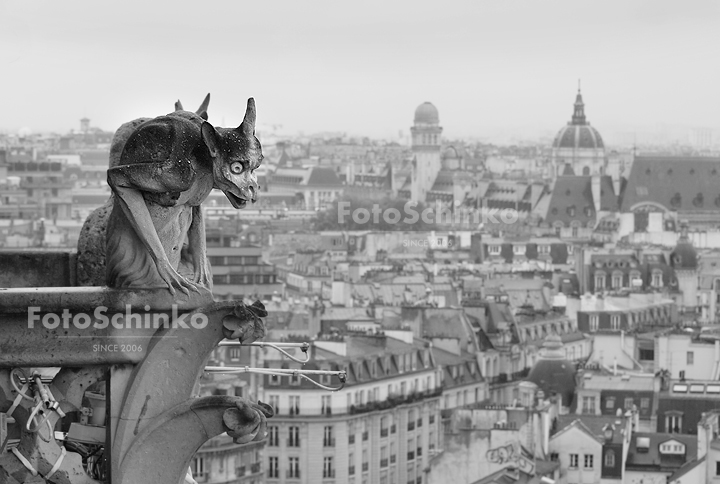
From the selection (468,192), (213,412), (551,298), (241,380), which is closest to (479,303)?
(551,298)

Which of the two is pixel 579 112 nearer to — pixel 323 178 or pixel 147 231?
pixel 323 178

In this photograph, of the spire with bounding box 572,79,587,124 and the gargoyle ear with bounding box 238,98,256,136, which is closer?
the gargoyle ear with bounding box 238,98,256,136

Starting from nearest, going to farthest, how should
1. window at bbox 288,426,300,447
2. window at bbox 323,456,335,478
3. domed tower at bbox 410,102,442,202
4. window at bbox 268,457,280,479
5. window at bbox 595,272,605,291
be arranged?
window at bbox 268,457,280,479
window at bbox 288,426,300,447
window at bbox 323,456,335,478
window at bbox 595,272,605,291
domed tower at bbox 410,102,442,202

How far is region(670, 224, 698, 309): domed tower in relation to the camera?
310ft

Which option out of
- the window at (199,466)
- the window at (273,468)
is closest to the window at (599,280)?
the window at (273,468)

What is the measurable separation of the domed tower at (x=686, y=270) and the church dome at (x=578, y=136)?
7981 centimetres

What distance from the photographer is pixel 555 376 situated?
53000mm

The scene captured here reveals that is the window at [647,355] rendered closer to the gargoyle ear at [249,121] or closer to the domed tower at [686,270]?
the domed tower at [686,270]

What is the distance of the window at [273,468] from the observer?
46.2 m

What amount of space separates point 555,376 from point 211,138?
47.7 meters

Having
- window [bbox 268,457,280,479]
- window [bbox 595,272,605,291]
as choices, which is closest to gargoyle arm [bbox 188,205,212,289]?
window [bbox 268,457,280,479]

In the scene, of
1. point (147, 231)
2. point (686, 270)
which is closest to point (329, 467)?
point (147, 231)

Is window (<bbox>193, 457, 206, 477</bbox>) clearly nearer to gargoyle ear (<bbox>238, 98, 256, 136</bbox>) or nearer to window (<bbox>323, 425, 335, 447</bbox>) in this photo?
window (<bbox>323, 425, 335, 447</bbox>)

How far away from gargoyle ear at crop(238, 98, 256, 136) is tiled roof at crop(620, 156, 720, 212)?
13827 centimetres
